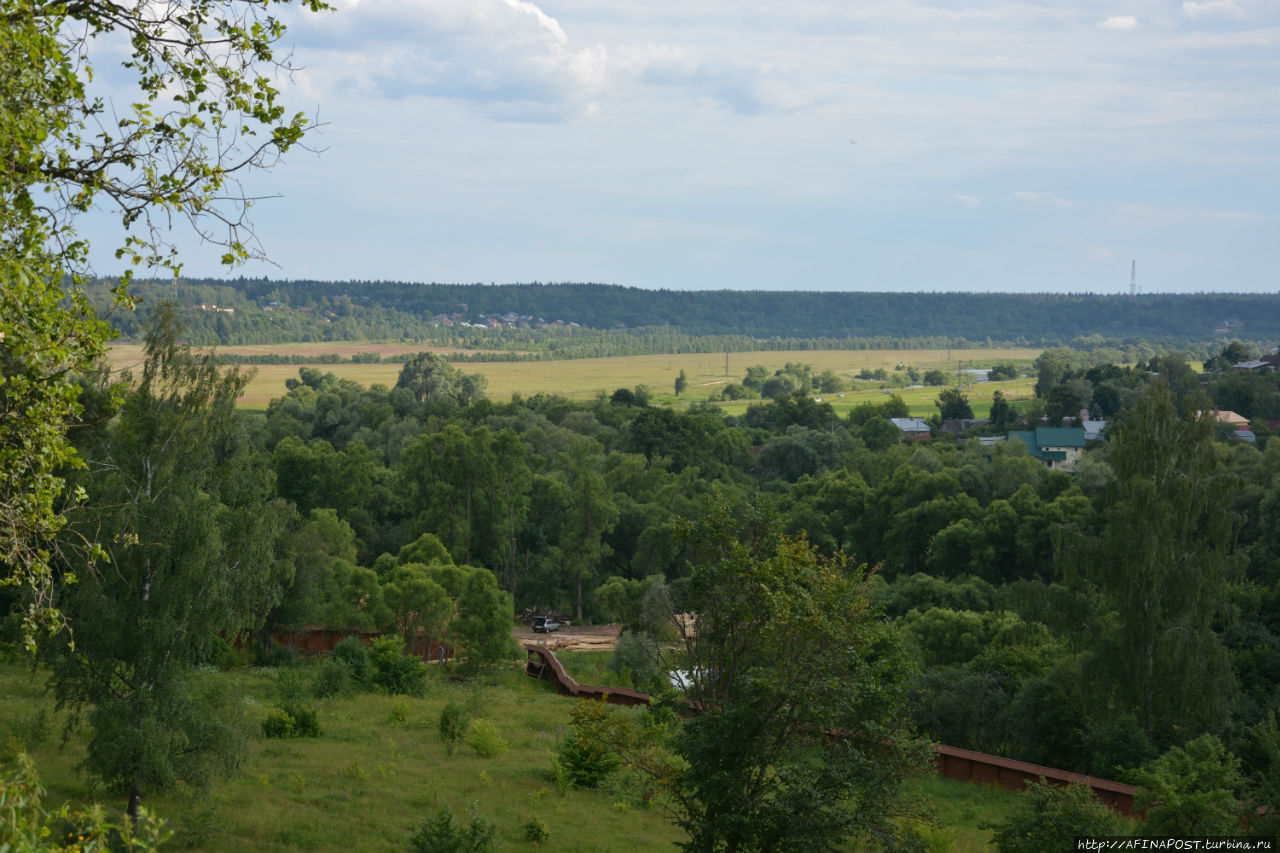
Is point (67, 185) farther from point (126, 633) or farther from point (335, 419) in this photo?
point (335, 419)

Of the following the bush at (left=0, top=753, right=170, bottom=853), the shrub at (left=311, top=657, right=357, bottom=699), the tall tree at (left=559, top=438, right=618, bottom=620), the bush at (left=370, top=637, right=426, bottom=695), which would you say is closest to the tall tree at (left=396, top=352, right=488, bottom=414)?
the tall tree at (left=559, top=438, right=618, bottom=620)

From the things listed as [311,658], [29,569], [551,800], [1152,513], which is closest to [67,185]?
[29,569]

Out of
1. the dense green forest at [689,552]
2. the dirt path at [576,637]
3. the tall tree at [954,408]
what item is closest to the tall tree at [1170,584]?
the dense green forest at [689,552]

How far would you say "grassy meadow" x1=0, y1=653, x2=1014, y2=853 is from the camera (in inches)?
751

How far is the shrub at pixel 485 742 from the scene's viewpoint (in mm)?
26062

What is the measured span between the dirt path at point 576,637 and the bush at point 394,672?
13374 mm

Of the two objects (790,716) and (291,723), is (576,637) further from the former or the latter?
(790,716)

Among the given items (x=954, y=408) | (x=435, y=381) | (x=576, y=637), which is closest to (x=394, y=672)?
(x=576, y=637)

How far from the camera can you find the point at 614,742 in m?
15.3

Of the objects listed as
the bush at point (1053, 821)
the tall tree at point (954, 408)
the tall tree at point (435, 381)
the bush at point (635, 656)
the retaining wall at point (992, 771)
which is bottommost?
the bush at point (635, 656)

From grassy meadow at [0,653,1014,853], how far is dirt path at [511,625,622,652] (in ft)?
57.0

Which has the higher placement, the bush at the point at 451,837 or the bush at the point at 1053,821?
the bush at the point at 1053,821

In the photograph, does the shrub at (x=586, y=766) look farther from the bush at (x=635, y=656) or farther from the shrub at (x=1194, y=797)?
the bush at (x=635, y=656)

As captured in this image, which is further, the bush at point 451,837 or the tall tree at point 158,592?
the tall tree at point 158,592
